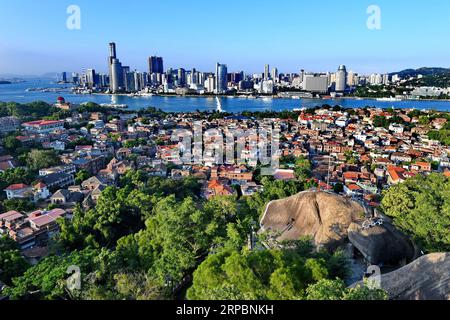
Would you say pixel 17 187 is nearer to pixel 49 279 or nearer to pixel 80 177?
pixel 80 177

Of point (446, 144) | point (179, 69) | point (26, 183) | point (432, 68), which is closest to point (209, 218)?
point (26, 183)

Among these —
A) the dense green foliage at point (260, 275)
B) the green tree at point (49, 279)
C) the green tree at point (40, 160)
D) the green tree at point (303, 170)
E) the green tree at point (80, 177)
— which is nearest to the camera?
the dense green foliage at point (260, 275)

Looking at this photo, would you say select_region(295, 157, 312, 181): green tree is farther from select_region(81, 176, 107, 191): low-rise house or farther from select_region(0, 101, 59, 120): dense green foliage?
select_region(0, 101, 59, 120): dense green foliage

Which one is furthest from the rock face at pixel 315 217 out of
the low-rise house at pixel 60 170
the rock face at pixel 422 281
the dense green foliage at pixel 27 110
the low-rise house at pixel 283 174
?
the dense green foliage at pixel 27 110

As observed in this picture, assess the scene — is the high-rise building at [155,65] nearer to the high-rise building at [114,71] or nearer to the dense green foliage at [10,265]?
the high-rise building at [114,71]

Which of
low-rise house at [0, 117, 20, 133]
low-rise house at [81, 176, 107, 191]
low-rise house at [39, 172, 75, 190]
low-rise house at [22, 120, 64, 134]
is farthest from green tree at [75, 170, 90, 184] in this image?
low-rise house at [0, 117, 20, 133]

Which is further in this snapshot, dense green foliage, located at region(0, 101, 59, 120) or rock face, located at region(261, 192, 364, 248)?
dense green foliage, located at region(0, 101, 59, 120)

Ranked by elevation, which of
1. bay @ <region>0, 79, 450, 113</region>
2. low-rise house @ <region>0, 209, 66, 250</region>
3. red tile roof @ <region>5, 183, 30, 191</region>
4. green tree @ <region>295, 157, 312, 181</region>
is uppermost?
bay @ <region>0, 79, 450, 113</region>
